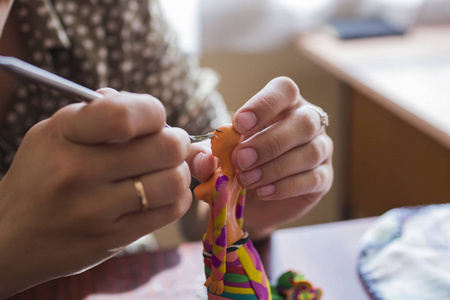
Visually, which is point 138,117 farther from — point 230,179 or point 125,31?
point 125,31

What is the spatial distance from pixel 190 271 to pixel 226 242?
0.64 feet

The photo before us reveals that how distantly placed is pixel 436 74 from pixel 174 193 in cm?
90

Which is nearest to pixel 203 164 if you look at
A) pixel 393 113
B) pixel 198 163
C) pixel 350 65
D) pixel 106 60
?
pixel 198 163

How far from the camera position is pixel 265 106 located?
1.46ft

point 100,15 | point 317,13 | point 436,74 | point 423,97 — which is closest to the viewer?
point 100,15

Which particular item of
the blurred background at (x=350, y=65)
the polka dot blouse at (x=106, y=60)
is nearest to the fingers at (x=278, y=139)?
the polka dot blouse at (x=106, y=60)

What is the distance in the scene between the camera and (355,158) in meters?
1.44

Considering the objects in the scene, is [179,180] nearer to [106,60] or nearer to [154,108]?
[154,108]

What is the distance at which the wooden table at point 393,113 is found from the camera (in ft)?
3.20

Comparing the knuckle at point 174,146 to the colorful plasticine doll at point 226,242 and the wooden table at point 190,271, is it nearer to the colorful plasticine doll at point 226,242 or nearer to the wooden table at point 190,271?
the colorful plasticine doll at point 226,242

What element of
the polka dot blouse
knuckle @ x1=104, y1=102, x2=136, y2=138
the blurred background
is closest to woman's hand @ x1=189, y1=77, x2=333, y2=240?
knuckle @ x1=104, y1=102, x2=136, y2=138

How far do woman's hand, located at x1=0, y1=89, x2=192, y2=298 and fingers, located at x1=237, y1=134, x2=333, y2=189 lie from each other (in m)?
0.09

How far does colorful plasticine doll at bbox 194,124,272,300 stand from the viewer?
1.28 feet

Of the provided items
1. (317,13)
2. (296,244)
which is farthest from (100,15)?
(317,13)
